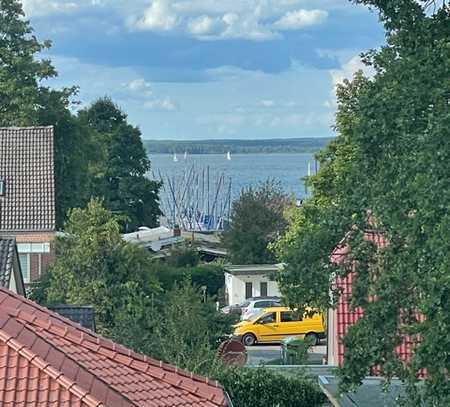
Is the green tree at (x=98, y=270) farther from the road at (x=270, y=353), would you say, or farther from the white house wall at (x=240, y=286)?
the white house wall at (x=240, y=286)

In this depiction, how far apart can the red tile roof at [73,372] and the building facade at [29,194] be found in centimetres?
2885

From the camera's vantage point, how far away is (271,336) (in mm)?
38562

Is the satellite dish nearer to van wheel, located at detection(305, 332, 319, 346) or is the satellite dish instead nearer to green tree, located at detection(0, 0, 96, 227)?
van wheel, located at detection(305, 332, 319, 346)

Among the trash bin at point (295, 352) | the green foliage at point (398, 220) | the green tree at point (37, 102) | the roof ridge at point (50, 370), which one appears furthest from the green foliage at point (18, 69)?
the roof ridge at point (50, 370)

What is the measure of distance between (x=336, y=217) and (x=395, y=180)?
1.20m

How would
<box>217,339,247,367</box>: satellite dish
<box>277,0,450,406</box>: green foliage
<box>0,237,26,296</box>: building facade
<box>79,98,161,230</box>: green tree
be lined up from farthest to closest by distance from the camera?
<box>79,98,161,230</box>: green tree → <box>217,339,247,367</box>: satellite dish → <box>0,237,26,296</box>: building facade → <box>277,0,450,406</box>: green foliage

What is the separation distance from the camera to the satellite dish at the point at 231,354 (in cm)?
2444

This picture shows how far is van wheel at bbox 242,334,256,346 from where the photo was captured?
3828cm

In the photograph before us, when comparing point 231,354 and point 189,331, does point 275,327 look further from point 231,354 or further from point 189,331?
point 189,331

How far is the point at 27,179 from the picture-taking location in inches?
1617

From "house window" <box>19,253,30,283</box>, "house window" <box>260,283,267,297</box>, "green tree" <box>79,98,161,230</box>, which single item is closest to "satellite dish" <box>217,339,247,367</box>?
"house window" <box>19,253,30,283</box>

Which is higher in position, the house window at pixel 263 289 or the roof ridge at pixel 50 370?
the roof ridge at pixel 50 370

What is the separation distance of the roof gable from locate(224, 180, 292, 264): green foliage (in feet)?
53.6

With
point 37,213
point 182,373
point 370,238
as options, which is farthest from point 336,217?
point 37,213
